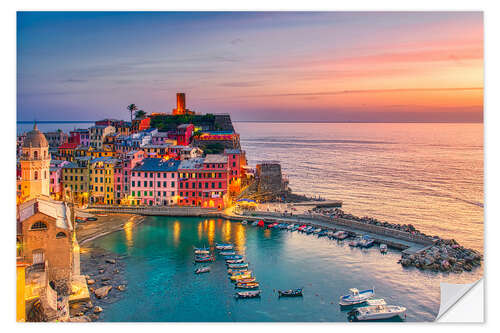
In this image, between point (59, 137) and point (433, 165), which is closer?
point (59, 137)

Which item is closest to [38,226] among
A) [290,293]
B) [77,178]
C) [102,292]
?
[102,292]

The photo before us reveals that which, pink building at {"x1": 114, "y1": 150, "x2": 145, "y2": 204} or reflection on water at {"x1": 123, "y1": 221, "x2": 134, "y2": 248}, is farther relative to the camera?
pink building at {"x1": 114, "y1": 150, "x2": 145, "y2": 204}

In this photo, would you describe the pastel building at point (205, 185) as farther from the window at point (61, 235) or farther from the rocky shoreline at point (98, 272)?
the window at point (61, 235)

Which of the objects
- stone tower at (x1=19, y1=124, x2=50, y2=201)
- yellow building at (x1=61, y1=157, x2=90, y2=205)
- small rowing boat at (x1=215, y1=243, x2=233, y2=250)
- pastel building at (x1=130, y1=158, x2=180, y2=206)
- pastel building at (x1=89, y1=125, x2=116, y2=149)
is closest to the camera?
stone tower at (x1=19, y1=124, x2=50, y2=201)

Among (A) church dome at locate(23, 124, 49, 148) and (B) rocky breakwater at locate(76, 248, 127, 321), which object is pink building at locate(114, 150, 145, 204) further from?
(A) church dome at locate(23, 124, 49, 148)

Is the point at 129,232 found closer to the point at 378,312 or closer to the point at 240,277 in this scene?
the point at 240,277

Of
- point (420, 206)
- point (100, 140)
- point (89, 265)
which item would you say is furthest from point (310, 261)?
point (100, 140)

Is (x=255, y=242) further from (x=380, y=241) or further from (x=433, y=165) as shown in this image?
(x=433, y=165)

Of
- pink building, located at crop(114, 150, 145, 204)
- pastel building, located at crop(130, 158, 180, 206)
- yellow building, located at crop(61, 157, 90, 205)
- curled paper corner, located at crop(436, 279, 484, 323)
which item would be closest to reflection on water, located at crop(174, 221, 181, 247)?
pastel building, located at crop(130, 158, 180, 206)
